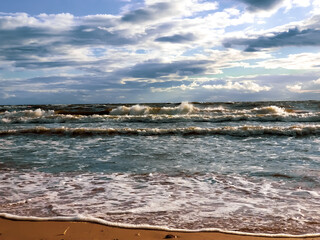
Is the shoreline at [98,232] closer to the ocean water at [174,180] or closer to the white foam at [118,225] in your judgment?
the white foam at [118,225]

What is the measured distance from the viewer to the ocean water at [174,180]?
3746 millimetres

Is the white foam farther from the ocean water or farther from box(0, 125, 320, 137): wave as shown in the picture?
box(0, 125, 320, 137): wave

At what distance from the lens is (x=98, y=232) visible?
Result: 3213 mm

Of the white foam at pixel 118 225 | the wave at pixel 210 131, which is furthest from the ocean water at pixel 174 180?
the wave at pixel 210 131

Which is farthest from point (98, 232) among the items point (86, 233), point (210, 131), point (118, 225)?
point (210, 131)

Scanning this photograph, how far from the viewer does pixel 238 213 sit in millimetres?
3848

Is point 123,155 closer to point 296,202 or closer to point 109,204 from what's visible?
point 109,204

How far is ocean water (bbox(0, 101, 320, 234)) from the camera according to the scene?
3746mm

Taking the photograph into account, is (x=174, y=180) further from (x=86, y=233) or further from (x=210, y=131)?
(x=210, y=131)

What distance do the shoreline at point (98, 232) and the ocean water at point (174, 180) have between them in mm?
151

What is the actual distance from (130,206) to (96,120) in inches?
640

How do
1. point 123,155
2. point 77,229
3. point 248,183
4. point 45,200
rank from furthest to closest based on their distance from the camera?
point 123,155
point 248,183
point 45,200
point 77,229

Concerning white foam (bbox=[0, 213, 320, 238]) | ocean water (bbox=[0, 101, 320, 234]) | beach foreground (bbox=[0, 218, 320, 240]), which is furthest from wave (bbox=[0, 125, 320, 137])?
beach foreground (bbox=[0, 218, 320, 240])

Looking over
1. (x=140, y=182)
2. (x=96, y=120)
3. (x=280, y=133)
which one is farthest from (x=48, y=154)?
(x=96, y=120)
